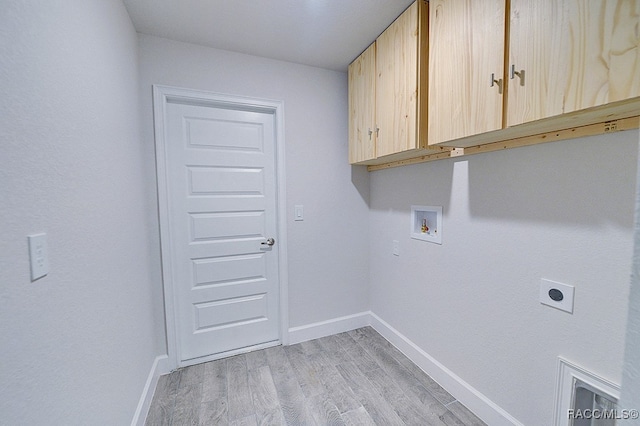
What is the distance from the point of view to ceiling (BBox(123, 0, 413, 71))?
156 cm

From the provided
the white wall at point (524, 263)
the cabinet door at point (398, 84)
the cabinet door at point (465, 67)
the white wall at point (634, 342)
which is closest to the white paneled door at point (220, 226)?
the cabinet door at point (398, 84)

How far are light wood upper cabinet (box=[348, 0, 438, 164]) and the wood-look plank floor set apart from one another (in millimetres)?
1603

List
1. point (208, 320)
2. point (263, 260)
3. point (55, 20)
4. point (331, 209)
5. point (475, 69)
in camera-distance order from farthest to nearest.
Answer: point (331, 209)
point (263, 260)
point (208, 320)
point (475, 69)
point (55, 20)

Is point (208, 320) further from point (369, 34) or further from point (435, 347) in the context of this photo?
point (369, 34)

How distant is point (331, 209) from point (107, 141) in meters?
1.69

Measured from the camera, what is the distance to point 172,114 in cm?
196

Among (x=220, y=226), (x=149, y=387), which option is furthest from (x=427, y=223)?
(x=149, y=387)

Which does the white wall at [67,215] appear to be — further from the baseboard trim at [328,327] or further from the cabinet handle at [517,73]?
the cabinet handle at [517,73]

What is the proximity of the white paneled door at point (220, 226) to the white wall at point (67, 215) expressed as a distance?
0.49 m

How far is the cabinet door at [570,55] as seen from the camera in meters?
0.76

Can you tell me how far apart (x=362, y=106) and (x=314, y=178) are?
73 cm

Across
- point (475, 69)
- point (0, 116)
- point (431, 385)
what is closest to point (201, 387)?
point (431, 385)

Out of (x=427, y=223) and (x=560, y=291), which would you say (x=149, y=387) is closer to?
(x=427, y=223)

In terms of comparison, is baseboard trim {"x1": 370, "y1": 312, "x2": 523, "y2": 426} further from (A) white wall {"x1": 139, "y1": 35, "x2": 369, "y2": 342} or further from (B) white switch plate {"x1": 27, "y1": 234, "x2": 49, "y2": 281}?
(B) white switch plate {"x1": 27, "y1": 234, "x2": 49, "y2": 281}
